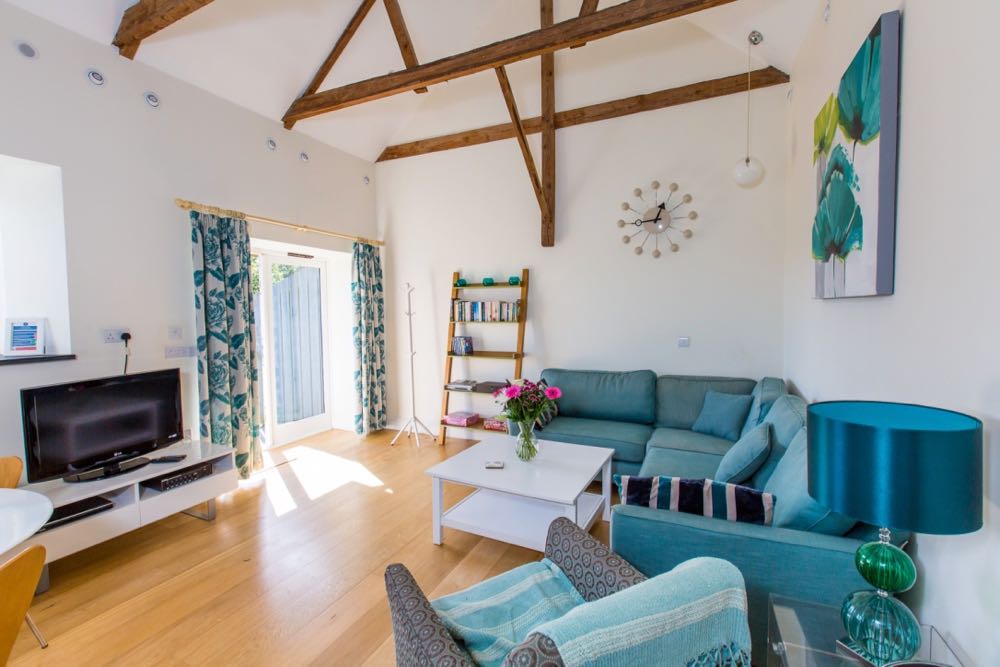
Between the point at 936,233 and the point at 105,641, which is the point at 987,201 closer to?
the point at 936,233

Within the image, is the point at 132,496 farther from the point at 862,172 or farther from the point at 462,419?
the point at 862,172

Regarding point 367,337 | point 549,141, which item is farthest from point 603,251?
point 367,337

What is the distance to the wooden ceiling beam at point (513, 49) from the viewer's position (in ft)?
8.68

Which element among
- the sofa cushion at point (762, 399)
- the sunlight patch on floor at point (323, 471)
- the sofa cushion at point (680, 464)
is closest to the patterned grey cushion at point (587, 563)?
the sofa cushion at point (680, 464)

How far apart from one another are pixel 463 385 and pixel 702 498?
3130 millimetres

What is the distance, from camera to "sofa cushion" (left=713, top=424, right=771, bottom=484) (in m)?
2.11

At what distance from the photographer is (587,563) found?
1.50 m

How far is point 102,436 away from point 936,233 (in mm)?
3959

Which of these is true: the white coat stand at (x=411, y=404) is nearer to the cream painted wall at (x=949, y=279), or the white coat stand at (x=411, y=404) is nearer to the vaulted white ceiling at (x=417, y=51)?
the vaulted white ceiling at (x=417, y=51)

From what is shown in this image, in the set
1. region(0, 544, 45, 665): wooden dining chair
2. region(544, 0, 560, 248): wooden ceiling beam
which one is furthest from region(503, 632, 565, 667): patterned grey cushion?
region(544, 0, 560, 248): wooden ceiling beam

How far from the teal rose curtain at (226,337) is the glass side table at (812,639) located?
3.66m

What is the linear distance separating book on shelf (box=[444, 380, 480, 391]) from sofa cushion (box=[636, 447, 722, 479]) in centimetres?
204

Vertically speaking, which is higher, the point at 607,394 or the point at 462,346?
the point at 462,346

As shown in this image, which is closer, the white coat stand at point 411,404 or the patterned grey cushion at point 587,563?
the patterned grey cushion at point 587,563
